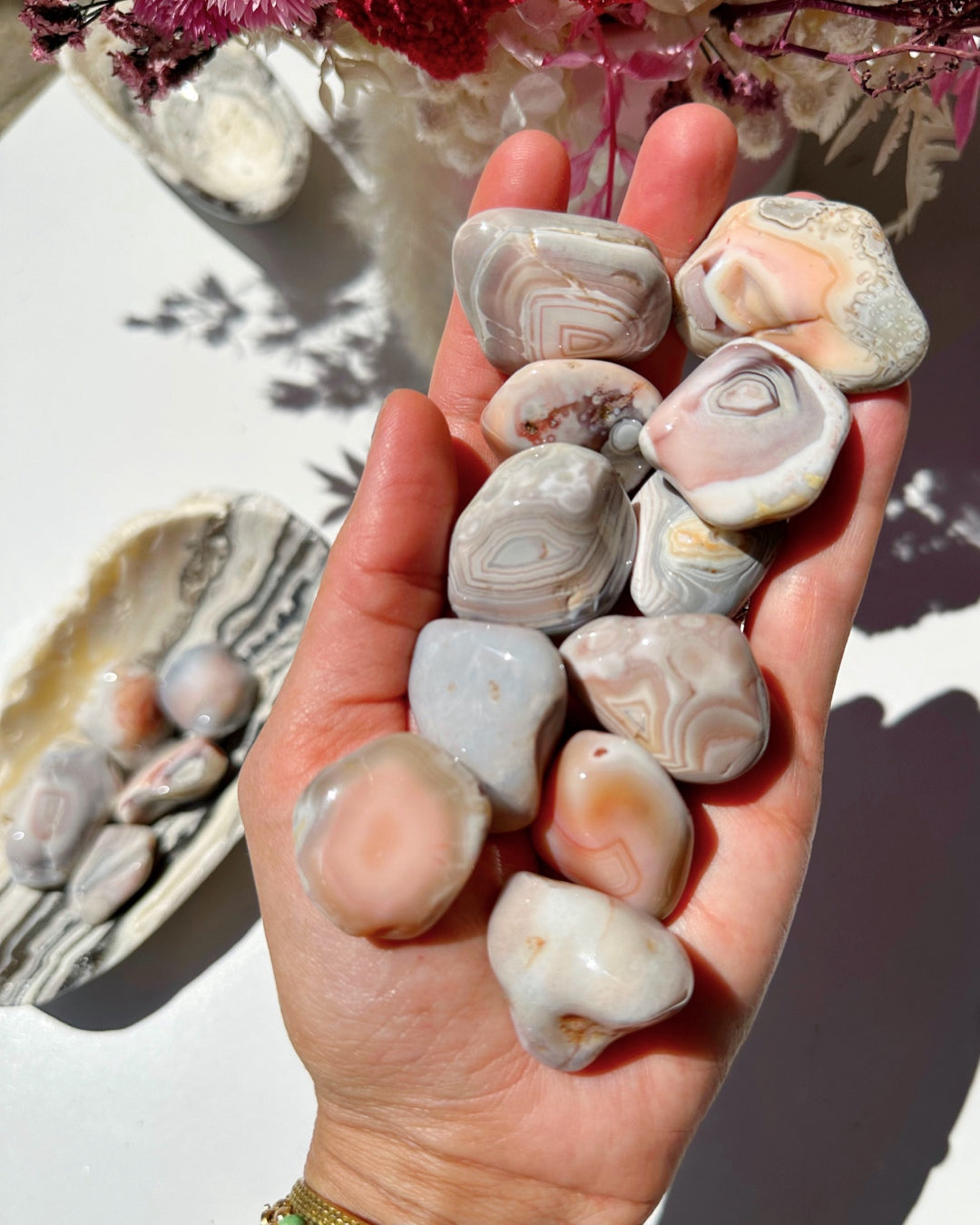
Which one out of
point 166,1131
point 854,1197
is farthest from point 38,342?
point 854,1197

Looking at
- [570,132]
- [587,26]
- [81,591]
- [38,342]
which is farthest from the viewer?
[38,342]

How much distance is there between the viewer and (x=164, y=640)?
68 centimetres

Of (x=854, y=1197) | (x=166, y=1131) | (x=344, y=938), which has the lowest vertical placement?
(x=854, y=1197)

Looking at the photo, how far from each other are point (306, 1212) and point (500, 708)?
10.9 inches

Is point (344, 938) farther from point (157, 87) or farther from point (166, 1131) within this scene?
point (157, 87)

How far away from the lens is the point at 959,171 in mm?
699

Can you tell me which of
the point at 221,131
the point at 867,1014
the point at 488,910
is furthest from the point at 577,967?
the point at 221,131

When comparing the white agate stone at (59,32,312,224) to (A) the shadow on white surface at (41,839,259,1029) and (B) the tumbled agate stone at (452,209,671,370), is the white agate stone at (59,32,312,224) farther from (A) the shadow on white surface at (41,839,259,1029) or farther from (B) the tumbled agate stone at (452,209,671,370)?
(A) the shadow on white surface at (41,839,259,1029)

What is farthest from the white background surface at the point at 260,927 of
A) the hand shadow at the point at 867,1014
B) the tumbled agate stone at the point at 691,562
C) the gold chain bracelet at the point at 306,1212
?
the tumbled agate stone at the point at 691,562

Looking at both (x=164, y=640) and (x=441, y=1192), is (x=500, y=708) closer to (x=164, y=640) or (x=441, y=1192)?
(x=441, y=1192)

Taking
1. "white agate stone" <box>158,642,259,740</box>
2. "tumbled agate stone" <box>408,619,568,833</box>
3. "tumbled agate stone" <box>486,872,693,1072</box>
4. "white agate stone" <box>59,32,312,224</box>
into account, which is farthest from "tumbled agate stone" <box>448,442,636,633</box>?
"white agate stone" <box>59,32,312,224</box>

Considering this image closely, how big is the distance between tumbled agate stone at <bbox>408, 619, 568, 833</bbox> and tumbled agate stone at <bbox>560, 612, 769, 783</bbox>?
24 mm

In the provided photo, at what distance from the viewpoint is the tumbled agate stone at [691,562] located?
471 mm

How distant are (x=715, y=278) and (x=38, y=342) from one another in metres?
0.53
